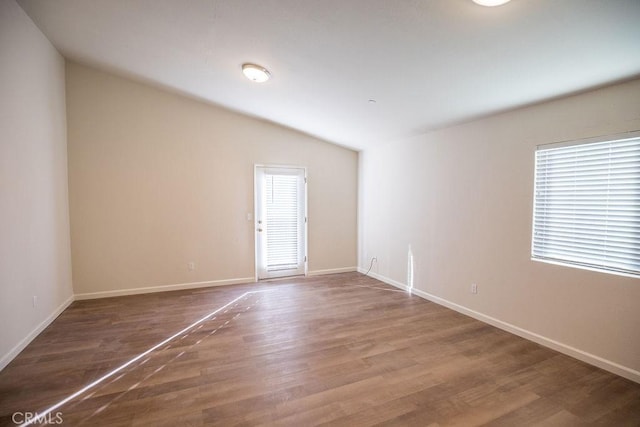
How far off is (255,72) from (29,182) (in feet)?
8.46

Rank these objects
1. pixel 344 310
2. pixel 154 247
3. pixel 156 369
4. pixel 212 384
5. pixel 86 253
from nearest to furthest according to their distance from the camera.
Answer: pixel 212 384
pixel 156 369
pixel 344 310
pixel 86 253
pixel 154 247

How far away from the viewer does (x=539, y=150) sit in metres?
2.81

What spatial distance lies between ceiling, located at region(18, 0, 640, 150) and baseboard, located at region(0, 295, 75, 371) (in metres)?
3.18

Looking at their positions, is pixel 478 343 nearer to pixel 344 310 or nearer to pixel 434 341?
pixel 434 341

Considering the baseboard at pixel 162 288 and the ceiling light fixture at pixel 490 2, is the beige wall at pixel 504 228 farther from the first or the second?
the baseboard at pixel 162 288

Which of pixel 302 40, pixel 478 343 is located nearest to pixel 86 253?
pixel 302 40

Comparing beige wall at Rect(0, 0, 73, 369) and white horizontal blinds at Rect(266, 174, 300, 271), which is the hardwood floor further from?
white horizontal blinds at Rect(266, 174, 300, 271)

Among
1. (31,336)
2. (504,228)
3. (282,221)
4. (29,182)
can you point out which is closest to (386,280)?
(282,221)

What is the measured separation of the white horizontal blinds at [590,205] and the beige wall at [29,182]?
4.98 meters

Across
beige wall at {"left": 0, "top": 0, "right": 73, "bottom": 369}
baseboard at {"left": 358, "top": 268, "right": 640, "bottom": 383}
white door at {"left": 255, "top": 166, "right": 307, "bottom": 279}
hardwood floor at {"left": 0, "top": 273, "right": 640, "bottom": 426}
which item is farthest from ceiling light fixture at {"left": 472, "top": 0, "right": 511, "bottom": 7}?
white door at {"left": 255, "top": 166, "right": 307, "bottom": 279}

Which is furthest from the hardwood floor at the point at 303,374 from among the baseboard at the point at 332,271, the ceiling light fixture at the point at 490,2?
the ceiling light fixture at the point at 490,2

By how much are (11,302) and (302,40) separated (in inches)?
136

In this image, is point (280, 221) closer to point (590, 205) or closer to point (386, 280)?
point (386, 280)

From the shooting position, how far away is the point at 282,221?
5.11 metres
